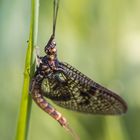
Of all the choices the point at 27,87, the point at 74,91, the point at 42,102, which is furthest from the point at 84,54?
the point at 27,87

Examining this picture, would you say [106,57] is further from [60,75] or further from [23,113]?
[23,113]

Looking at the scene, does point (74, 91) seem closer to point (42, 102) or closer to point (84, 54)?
point (42, 102)

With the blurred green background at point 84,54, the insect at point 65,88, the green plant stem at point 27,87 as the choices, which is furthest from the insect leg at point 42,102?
the green plant stem at point 27,87

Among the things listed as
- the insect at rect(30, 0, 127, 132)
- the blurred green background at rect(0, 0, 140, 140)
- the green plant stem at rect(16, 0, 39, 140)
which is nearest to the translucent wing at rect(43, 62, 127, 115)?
the insect at rect(30, 0, 127, 132)

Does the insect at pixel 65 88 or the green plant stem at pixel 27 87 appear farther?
the insect at pixel 65 88

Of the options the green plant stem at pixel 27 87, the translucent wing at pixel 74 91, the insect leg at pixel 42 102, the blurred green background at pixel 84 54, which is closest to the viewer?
the green plant stem at pixel 27 87

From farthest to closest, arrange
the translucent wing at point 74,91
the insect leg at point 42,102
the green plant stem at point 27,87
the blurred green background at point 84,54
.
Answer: the blurred green background at point 84,54, the translucent wing at point 74,91, the insect leg at point 42,102, the green plant stem at point 27,87

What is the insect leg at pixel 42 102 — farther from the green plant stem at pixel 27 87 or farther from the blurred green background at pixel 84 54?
the green plant stem at pixel 27 87

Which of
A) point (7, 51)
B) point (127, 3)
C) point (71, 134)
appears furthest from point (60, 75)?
point (127, 3)
